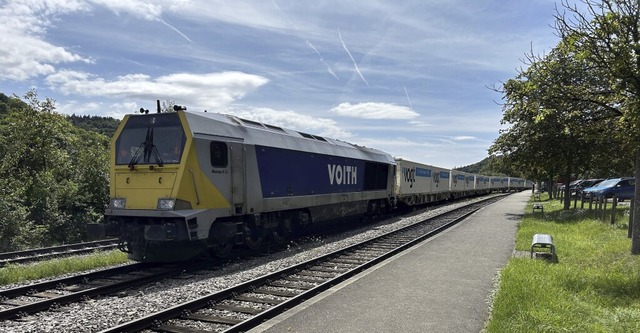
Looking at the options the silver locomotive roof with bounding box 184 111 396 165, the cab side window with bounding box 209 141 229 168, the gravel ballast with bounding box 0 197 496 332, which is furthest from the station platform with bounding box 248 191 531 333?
the silver locomotive roof with bounding box 184 111 396 165

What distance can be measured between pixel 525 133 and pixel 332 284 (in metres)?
19.5

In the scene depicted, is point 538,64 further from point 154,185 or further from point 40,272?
point 40,272

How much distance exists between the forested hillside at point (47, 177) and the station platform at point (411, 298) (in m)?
15.1

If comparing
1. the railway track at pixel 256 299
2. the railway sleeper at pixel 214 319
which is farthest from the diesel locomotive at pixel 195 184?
the railway sleeper at pixel 214 319

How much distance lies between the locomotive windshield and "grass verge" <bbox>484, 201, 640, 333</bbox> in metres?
6.89

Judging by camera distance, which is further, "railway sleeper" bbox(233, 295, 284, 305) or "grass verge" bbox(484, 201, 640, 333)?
"railway sleeper" bbox(233, 295, 284, 305)

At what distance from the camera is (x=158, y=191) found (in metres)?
9.30

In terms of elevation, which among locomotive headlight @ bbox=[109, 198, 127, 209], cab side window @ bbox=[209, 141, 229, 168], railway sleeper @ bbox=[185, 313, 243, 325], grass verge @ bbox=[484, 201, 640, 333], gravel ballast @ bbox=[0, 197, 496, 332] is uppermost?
cab side window @ bbox=[209, 141, 229, 168]

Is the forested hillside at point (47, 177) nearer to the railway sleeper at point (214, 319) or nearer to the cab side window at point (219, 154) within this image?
the cab side window at point (219, 154)

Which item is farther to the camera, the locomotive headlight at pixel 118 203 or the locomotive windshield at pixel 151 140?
the locomotive headlight at pixel 118 203

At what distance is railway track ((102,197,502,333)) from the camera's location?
5.96m

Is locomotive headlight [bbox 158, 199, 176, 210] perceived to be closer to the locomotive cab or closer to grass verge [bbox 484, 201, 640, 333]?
the locomotive cab

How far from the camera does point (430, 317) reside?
632 centimetres

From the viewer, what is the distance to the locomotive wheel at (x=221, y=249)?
1051 cm
